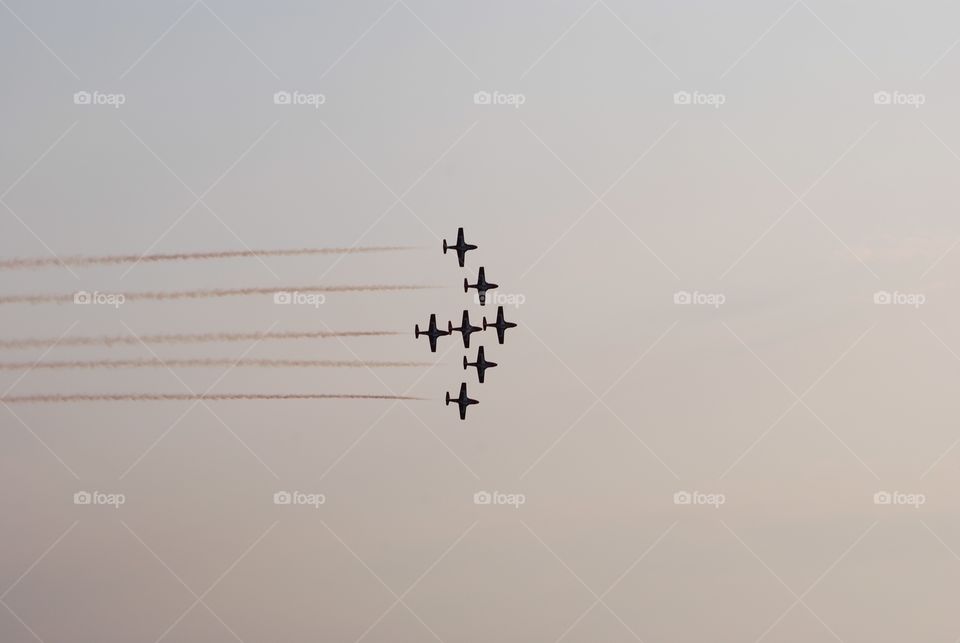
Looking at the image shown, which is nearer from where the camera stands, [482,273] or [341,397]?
[341,397]

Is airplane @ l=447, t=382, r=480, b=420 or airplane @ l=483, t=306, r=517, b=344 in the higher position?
airplane @ l=483, t=306, r=517, b=344

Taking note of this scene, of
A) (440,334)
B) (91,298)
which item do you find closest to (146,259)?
(91,298)

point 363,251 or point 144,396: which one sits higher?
point 363,251

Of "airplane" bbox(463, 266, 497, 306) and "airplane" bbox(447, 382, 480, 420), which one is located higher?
"airplane" bbox(463, 266, 497, 306)

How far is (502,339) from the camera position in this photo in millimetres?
137000

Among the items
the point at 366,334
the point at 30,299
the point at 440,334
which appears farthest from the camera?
the point at 440,334

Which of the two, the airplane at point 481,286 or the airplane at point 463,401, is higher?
the airplane at point 481,286

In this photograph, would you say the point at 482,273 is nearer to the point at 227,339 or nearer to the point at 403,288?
the point at 403,288

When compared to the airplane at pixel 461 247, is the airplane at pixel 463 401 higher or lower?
lower

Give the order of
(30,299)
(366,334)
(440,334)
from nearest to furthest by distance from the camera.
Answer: (30,299)
(366,334)
(440,334)

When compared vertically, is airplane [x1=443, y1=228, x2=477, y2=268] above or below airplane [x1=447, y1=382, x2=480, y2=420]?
above

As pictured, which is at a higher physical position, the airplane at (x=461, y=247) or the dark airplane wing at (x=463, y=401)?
the airplane at (x=461, y=247)

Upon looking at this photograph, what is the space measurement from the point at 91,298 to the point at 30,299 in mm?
3695

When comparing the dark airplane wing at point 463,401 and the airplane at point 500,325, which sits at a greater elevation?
the airplane at point 500,325
